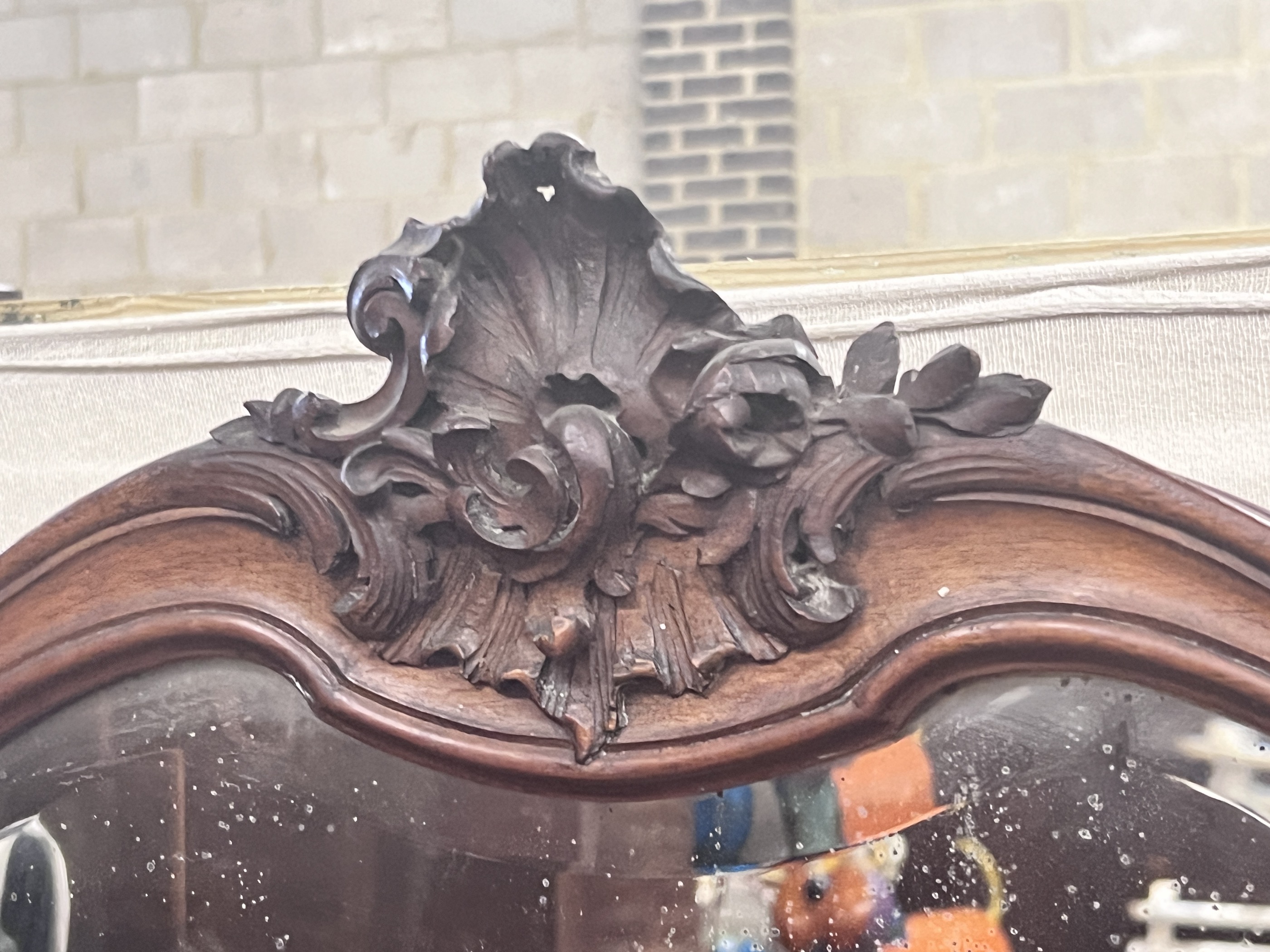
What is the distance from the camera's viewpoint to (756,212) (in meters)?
2.47

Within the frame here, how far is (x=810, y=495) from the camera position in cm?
51

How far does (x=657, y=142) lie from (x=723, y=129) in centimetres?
16

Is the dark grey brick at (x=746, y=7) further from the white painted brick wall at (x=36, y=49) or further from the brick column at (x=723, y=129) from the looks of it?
the white painted brick wall at (x=36, y=49)

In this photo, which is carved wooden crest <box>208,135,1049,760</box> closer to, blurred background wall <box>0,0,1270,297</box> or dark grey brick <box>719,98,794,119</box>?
blurred background wall <box>0,0,1270,297</box>

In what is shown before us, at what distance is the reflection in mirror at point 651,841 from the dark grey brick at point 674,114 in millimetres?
2152

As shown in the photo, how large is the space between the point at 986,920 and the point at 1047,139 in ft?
7.46

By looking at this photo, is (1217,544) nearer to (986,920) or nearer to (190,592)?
(986,920)

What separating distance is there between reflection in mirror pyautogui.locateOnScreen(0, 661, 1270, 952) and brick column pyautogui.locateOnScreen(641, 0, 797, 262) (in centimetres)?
200

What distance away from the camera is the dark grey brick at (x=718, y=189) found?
2473 millimetres

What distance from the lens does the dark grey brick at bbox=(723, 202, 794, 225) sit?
8.10 ft

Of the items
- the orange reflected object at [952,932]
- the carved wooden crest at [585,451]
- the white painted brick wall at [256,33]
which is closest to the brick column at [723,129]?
the white painted brick wall at [256,33]

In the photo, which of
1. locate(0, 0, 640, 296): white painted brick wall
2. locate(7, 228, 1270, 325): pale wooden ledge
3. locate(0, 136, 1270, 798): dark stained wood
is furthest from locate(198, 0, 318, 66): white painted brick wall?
locate(0, 136, 1270, 798): dark stained wood

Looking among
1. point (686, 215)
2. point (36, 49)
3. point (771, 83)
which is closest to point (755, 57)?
point (771, 83)

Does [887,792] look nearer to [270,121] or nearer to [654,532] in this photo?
[654,532]
